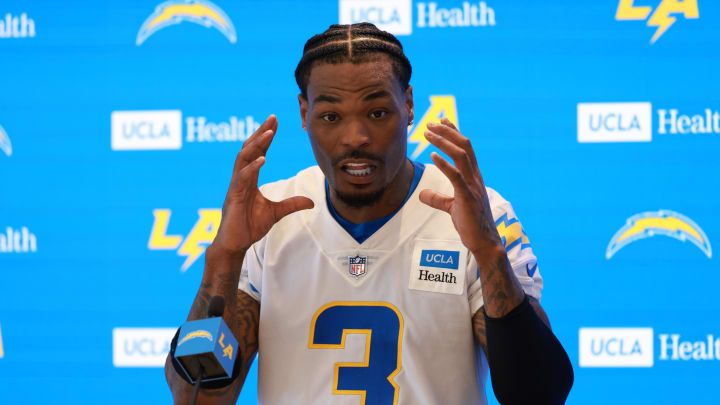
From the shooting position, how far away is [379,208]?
156 cm

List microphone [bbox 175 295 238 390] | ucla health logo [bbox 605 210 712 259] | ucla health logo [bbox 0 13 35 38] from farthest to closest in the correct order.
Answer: ucla health logo [bbox 0 13 35 38], ucla health logo [bbox 605 210 712 259], microphone [bbox 175 295 238 390]

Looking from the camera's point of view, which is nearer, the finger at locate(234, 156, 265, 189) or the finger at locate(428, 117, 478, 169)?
the finger at locate(428, 117, 478, 169)

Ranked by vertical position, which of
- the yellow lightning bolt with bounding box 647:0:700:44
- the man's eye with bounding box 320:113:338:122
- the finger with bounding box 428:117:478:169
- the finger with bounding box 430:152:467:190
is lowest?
the finger with bounding box 430:152:467:190

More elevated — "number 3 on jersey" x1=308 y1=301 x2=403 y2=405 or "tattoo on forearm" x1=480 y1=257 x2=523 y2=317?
"tattoo on forearm" x1=480 y1=257 x2=523 y2=317

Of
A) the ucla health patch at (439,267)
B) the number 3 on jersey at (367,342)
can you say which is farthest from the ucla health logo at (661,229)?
the number 3 on jersey at (367,342)

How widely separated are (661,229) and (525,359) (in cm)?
145

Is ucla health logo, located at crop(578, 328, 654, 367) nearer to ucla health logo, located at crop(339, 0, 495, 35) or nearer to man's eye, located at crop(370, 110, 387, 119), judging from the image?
ucla health logo, located at crop(339, 0, 495, 35)

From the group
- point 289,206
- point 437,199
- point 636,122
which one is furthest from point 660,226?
point 289,206

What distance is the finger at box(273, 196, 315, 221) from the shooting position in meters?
1.45

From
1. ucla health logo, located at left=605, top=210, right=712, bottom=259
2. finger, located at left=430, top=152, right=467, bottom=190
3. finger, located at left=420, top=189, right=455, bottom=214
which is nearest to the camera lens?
finger, located at left=430, top=152, right=467, bottom=190

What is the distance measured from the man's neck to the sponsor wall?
0.97 m

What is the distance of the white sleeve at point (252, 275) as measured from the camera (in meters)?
1.57

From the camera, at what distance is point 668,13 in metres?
2.49

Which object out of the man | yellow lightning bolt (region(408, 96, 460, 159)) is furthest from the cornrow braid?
yellow lightning bolt (region(408, 96, 460, 159))
